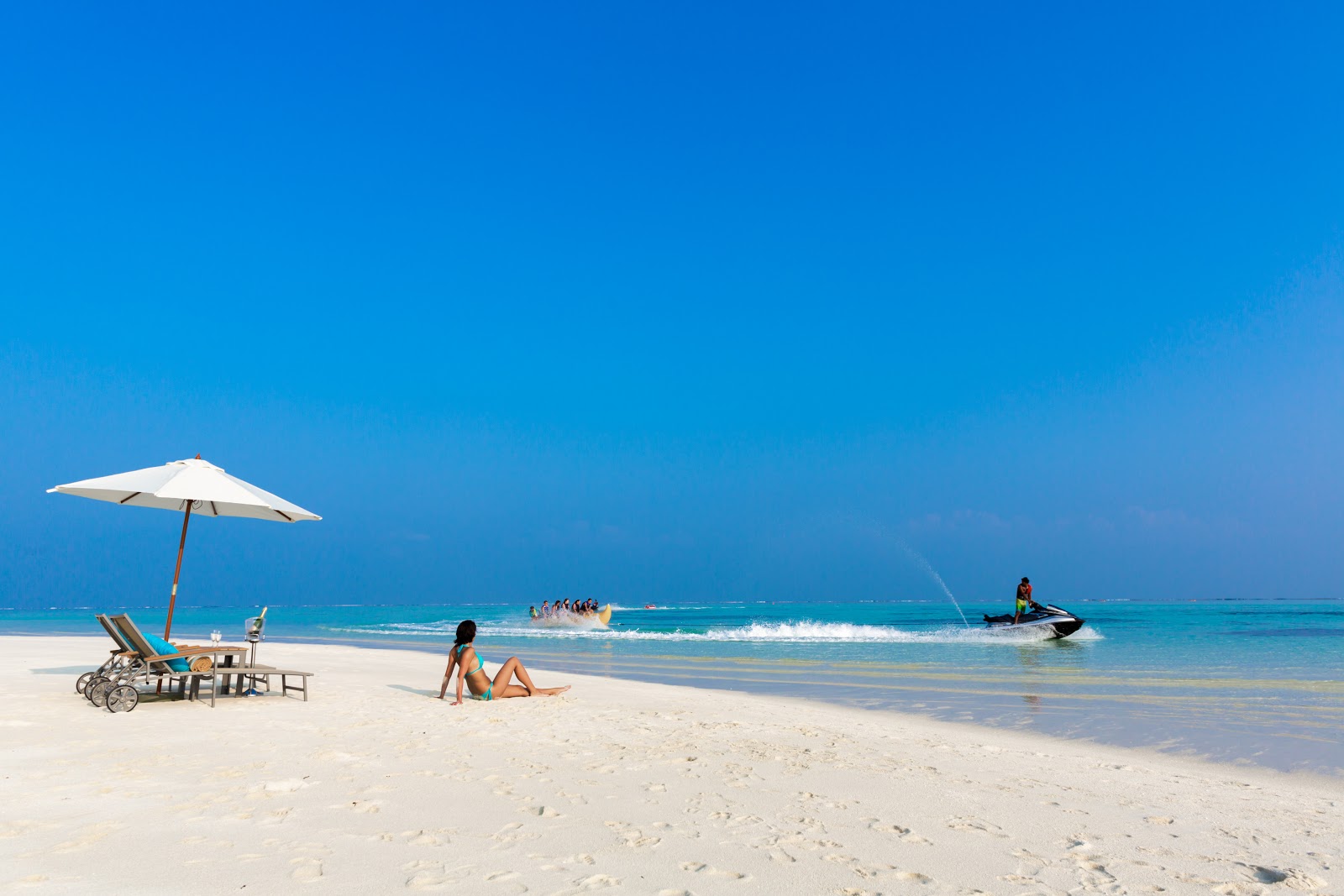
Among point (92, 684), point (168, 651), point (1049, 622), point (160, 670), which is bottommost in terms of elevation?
point (92, 684)

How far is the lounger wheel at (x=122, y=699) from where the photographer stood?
8.73m

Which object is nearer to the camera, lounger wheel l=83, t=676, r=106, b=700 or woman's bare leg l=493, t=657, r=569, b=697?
lounger wheel l=83, t=676, r=106, b=700

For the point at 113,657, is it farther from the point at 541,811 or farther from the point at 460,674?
the point at 541,811

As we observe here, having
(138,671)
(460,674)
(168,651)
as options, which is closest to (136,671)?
(138,671)

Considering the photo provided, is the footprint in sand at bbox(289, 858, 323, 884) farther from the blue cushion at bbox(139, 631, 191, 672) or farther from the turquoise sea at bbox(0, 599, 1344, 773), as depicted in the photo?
the turquoise sea at bbox(0, 599, 1344, 773)

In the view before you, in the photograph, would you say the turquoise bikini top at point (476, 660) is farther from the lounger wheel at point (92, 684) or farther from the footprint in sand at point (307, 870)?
the footprint in sand at point (307, 870)

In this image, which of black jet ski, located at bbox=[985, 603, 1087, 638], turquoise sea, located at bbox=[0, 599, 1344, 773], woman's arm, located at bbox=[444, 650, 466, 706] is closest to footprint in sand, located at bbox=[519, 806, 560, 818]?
woman's arm, located at bbox=[444, 650, 466, 706]

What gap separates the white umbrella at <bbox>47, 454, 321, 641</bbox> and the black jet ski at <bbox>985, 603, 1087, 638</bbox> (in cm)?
2689

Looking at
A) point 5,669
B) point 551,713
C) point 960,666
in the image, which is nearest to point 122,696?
point 551,713

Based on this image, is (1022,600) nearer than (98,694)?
No

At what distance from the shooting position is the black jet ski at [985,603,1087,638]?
2977cm

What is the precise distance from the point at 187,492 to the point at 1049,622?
28820 millimetres

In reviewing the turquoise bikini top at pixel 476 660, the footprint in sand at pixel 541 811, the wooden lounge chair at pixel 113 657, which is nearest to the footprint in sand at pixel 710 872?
the footprint in sand at pixel 541 811

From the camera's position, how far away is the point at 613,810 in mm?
5141
